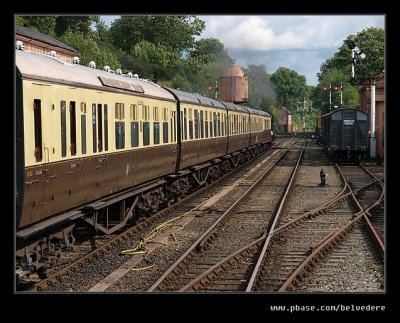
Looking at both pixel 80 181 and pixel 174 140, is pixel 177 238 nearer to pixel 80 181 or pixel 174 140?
pixel 80 181

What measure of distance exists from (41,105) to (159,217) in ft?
26.4

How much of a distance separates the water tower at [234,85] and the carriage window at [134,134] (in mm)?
36404

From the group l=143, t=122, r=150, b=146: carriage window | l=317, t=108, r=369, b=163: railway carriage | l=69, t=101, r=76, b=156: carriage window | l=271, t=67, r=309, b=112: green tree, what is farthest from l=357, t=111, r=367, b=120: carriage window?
l=271, t=67, r=309, b=112: green tree

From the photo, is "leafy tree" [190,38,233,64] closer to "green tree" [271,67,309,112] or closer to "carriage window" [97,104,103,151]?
"green tree" [271,67,309,112]

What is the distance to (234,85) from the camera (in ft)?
171

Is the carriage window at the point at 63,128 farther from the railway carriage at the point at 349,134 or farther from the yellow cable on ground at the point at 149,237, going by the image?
the railway carriage at the point at 349,134

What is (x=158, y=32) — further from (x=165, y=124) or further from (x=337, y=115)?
(x=165, y=124)

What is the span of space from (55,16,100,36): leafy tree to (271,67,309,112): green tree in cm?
2156

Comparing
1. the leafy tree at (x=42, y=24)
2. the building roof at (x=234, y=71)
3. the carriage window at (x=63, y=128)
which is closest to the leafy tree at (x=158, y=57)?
the leafy tree at (x=42, y=24)

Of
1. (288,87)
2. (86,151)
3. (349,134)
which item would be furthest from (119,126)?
(288,87)

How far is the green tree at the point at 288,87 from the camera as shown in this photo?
7069 centimetres

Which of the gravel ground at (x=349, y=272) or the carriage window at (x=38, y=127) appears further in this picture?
the gravel ground at (x=349, y=272)
